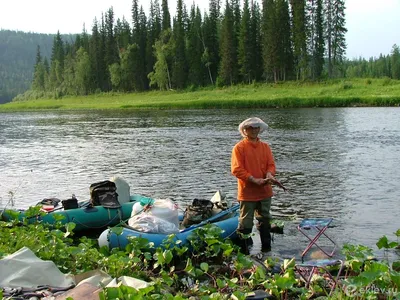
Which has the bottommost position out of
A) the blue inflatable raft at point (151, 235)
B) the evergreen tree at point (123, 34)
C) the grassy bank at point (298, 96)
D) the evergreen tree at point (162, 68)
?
the blue inflatable raft at point (151, 235)

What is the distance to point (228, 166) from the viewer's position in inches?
717

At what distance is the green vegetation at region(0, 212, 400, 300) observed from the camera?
515 centimetres

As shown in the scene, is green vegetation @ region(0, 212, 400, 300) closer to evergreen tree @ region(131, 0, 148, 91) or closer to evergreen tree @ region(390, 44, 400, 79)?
evergreen tree @ region(131, 0, 148, 91)

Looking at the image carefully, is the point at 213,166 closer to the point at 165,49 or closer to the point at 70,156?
the point at 70,156

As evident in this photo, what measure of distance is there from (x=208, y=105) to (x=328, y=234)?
139ft

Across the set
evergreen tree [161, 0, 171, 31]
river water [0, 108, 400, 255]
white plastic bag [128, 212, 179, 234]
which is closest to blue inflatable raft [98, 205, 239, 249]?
white plastic bag [128, 212, 179, 234]

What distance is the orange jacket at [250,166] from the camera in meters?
8.11

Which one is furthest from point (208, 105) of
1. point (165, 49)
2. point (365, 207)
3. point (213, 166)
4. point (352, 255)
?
point (352, 255)

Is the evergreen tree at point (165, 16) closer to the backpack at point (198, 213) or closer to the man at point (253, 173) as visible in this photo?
the backpack at point (198, 213)

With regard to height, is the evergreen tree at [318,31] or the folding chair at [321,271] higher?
the evergreen tree at [318,31]

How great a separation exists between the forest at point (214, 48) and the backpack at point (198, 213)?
56.9m

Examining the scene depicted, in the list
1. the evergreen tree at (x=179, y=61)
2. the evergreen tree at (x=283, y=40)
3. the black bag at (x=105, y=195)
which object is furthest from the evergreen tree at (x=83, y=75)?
the black bag at (x=105, y=195)

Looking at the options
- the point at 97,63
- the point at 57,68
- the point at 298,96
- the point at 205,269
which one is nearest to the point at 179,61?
the point at 97,63

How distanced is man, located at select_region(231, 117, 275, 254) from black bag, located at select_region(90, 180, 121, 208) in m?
3.19
